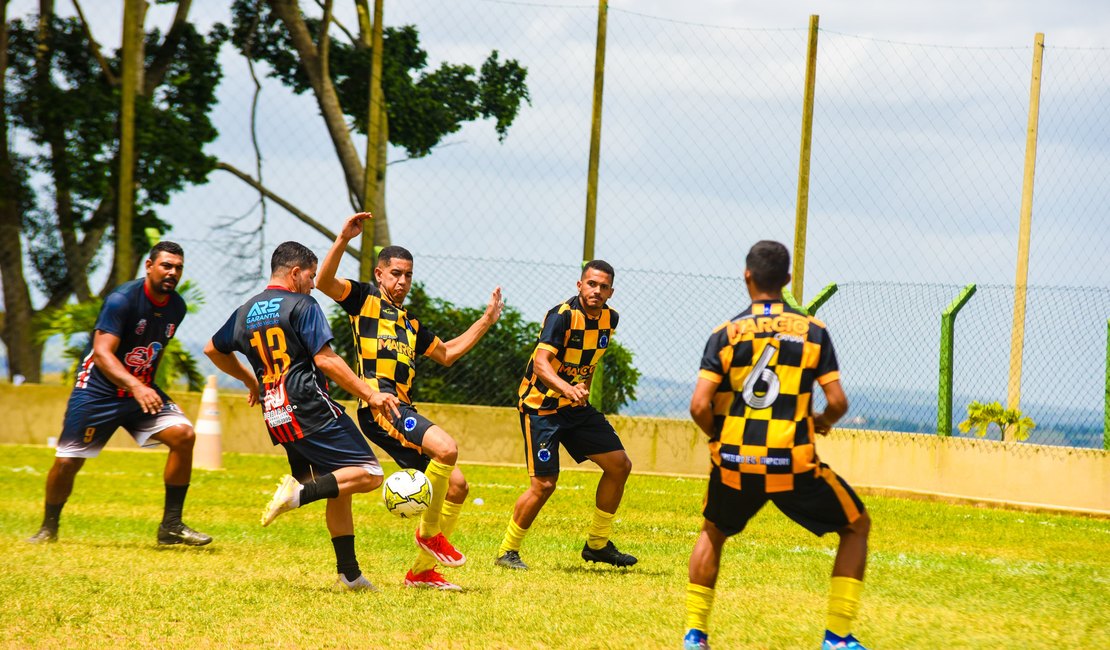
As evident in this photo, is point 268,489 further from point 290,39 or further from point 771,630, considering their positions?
point 290,39

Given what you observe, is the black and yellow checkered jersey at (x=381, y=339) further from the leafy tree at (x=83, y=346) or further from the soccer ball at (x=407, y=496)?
the leafy tree at (x=83, y=346)

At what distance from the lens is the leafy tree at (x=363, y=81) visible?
17906mm

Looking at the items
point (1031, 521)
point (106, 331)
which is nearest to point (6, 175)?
point (106, 331)

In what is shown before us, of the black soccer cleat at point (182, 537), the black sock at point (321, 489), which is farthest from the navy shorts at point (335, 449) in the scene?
the black soccer cleat at point (182, 537)

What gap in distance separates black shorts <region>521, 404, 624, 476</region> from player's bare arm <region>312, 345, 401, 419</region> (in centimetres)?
162

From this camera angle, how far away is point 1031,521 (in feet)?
36.9

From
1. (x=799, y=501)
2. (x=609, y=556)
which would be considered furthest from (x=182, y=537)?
(x=799, y=501)

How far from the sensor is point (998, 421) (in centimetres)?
1289

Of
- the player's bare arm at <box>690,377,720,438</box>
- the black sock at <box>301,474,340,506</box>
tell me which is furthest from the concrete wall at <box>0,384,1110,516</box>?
the player's bare arm at <box>690,377,720,438</box>

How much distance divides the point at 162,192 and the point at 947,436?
11.9m

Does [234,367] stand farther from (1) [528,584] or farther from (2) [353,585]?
(1) [528,584]

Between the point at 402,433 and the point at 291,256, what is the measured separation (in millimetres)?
1141

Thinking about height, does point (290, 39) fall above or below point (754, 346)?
above

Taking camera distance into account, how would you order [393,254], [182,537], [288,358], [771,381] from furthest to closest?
[182,537]
[393,254]
[288,358]
[771,381]
